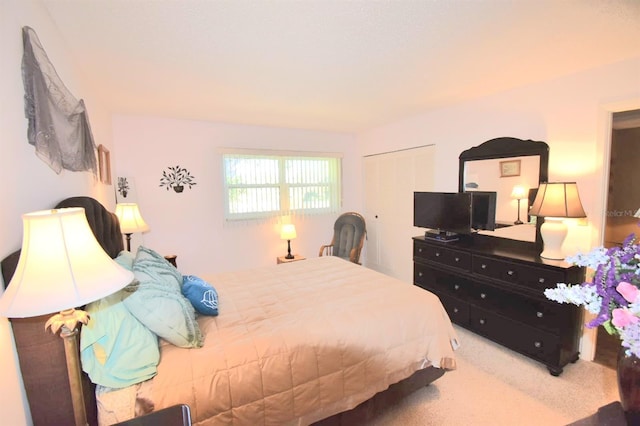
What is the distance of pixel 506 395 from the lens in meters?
2.08

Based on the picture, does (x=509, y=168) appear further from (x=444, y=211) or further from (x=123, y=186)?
(x=123, y=186)

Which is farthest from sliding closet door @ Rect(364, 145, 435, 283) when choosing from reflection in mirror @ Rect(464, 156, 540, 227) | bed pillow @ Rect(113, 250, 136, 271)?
bed pillow @ Rect(113, 250, 136, 271)

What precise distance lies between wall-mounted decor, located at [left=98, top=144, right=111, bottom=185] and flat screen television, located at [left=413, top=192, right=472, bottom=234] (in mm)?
3241

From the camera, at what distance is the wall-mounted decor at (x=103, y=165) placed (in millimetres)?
2568

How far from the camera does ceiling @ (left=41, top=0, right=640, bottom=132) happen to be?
1481mm

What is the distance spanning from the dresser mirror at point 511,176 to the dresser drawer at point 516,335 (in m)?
0.80

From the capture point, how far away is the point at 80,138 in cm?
183

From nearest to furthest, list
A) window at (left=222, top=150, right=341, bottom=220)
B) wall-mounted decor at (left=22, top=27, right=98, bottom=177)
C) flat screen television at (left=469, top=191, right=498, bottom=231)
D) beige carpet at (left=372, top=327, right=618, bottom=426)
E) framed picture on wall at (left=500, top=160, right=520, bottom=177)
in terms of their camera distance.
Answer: wall-mounted decor at (left=22, top=27, right=98, bottom=177) → beige carpet at (left=372, top=327, right=618, bottom=426) → framed picture on wall at (left=500, top=160, right=520, bottom=177) → flat screen television at (left=469, top=191, right=498, bottom=231) → window at (left=222, top=150, right=341, bottom=220)

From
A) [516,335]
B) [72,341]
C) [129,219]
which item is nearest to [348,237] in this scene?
[516,335]

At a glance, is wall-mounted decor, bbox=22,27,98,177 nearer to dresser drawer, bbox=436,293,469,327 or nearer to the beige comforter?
the beige comforter

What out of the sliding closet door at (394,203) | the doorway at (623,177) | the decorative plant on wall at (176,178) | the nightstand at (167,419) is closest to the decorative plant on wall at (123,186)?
the decorative plant on wall at (176,178)

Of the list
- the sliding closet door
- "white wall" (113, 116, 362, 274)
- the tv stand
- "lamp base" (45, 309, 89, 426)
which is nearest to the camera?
"lamp base" (45, 309, 89, 426)

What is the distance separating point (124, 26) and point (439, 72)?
2169mm

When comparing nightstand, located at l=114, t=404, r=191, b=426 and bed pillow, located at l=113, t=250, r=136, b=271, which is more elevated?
bed pillow, located at l=113, t=250, r=136, b=271
